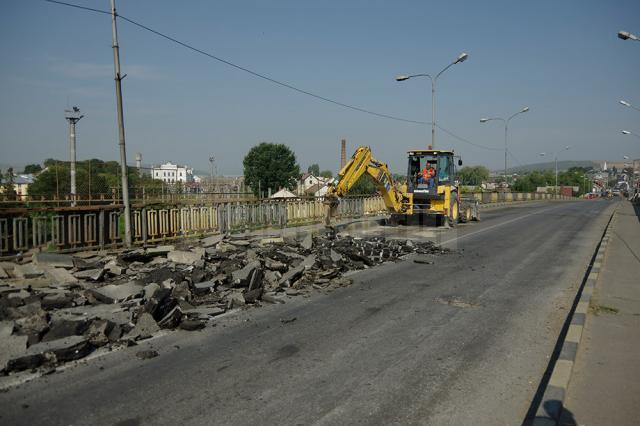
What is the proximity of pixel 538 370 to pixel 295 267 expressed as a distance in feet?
20.8

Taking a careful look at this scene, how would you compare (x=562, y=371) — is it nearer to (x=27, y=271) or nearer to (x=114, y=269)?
(x=114, y=269)

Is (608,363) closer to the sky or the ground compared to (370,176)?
closer to the ground

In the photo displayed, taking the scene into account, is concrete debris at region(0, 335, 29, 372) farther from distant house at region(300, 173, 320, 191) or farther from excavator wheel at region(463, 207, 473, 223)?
distant house at region(300, 173, 320, 191)

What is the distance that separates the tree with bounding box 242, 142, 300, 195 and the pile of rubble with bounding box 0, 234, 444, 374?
65956mm

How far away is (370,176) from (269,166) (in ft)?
199

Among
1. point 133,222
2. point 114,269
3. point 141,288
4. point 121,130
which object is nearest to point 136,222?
point 133,222

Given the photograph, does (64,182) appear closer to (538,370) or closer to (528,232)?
(528,232)

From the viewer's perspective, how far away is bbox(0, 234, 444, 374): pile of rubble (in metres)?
6.21

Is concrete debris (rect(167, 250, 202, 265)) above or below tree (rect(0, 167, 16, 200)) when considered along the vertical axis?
below

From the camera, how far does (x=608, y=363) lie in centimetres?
538

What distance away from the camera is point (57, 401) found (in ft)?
15.0

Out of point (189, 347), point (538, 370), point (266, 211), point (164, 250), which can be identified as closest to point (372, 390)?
point (538, 370)

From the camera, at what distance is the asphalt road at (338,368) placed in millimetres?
4312

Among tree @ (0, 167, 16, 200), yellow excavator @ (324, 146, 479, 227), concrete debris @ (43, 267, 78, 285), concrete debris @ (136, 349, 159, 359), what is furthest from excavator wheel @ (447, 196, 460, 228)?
tree @ (0, 167, 16, 200)
